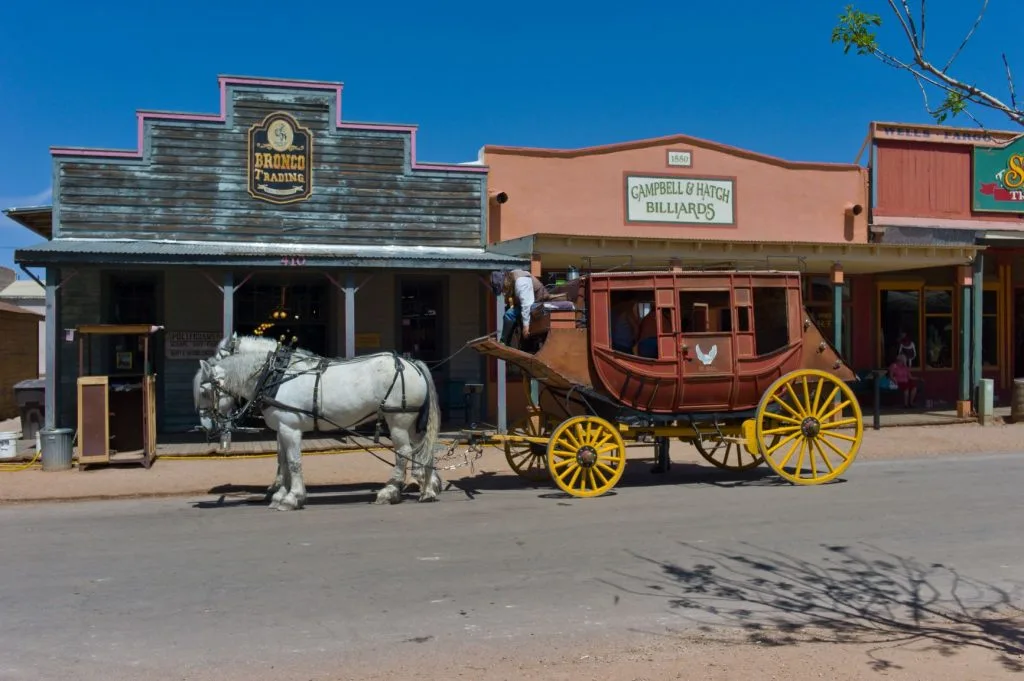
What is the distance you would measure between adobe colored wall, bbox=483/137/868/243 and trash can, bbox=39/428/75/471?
8.14 metres

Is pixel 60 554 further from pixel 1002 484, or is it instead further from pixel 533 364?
pixel 1002 484

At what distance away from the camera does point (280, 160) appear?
15102 mm

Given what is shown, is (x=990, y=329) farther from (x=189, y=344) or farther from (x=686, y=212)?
(x=189, y=344)

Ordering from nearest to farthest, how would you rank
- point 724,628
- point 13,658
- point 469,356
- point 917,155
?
1. point 13,658
2. point 724,628
3. point 469,356
4. point 917,155

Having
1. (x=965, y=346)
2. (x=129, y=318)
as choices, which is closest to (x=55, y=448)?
(x=129, y=318)

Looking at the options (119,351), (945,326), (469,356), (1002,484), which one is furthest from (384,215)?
(945,326)

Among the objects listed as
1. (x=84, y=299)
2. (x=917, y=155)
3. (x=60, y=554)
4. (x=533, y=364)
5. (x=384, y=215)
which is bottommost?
(x=60, y=554)

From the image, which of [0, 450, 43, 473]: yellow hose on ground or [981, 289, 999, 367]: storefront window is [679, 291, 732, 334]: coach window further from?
[981, 289, 999, 367]: storefront window

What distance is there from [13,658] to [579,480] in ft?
22.3

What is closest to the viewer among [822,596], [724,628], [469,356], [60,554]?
[724,628]

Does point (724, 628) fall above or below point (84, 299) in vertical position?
below

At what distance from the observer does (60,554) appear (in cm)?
746

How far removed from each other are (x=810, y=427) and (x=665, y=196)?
835 cm

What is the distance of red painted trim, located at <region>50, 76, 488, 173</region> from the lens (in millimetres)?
14242
